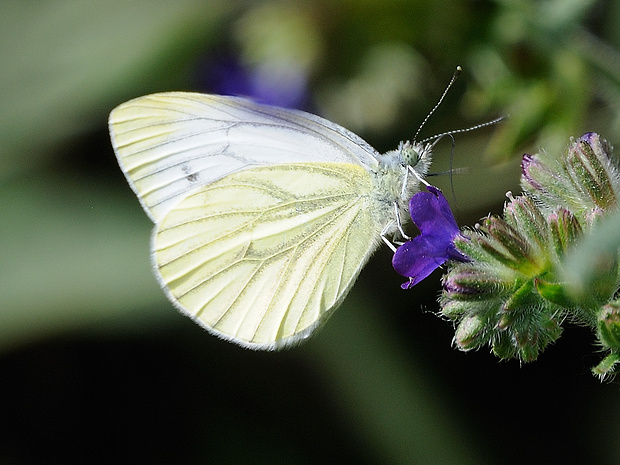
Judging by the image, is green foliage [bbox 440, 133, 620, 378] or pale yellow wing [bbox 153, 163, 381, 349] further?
pale yellow wing [bbox 153, 163, 381, 349]

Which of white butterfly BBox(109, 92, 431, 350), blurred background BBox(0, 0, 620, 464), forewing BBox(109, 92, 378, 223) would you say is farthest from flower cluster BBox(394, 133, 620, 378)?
blurred background BBox(0, 0, 620, 464)

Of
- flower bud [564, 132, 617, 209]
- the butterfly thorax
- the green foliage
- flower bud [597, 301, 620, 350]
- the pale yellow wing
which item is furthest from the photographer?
the pale yellow wing

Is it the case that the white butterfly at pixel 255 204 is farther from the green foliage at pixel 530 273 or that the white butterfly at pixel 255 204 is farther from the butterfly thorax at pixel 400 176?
the green foliage at pixel 530 273

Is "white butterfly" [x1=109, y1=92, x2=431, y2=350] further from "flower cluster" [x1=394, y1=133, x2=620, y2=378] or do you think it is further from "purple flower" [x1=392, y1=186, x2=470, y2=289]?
"flower cluster" [x1=394, y1=133, x2=620, y2=378]

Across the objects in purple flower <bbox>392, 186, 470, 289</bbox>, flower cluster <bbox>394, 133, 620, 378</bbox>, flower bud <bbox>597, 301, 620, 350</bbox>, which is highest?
purple flower <bbox>392, 186, 470, 289</bbox>

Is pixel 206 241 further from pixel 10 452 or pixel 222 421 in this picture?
pixel 10 452

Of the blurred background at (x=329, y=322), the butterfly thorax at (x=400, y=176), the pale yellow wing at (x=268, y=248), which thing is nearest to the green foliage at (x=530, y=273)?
the butterfly thorax at (x=400, y=176)

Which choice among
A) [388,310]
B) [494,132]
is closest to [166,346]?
[388,310]

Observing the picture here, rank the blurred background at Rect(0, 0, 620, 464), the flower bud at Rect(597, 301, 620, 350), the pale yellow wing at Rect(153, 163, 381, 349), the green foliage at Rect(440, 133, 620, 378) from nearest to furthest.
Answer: the flower bud at Rect(597, 301, 620, 350)
the green foliage at Rect(440, 133, 620, 378)
the pale yellow wing at Rect(153, 163, 381, 349)
the blurred background at Rect(0, 0, 620, 464)
